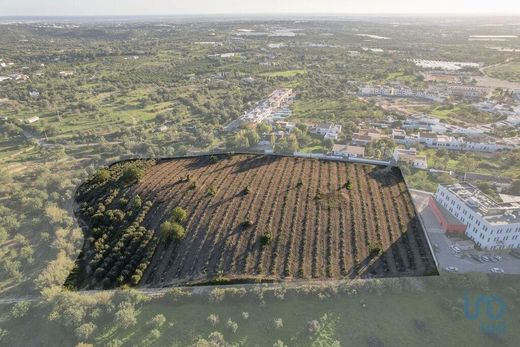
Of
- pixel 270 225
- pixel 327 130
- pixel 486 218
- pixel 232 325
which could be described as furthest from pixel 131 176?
pixel 327 130

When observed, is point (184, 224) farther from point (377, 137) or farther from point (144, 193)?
point (377, 137)

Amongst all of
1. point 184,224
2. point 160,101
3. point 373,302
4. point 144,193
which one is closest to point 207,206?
point 184,224

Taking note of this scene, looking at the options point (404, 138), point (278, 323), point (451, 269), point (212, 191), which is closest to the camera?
point (278, 323)

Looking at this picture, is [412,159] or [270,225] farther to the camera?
[412,159]

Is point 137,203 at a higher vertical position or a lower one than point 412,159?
higher

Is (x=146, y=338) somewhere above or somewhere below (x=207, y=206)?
below

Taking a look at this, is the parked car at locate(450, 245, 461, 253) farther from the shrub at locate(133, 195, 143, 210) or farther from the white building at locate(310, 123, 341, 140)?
the white building at locate(310, 123, 341, 140)

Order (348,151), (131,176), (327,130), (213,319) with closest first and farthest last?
(213,319) < (131,176) < (348,151) < (327,130)
